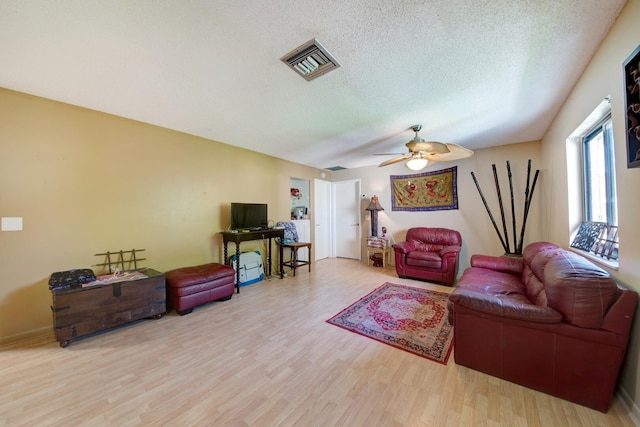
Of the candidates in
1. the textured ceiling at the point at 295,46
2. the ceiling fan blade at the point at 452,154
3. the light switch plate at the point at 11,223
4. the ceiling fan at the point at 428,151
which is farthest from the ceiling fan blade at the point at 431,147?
the light switch plate at the point at 11,223

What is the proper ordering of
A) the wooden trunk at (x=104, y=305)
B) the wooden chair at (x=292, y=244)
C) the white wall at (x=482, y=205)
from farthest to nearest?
the wooden chair at (x=292, y=244), the white wall at (x=482, y=205), the wooden trunk at (x=104, y=305)

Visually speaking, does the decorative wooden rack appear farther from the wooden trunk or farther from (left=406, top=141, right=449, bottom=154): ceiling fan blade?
(left=406, top=141, right=449, bottom=154): ceiling fan blade

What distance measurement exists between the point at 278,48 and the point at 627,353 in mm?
3063

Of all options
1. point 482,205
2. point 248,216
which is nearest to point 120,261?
point 248,216

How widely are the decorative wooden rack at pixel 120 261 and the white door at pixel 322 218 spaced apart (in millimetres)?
3561

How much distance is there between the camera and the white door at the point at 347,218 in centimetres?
590

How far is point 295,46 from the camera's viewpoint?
1.64 m

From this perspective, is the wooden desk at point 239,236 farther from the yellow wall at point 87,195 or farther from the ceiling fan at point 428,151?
the ceiling fan at point 428,151

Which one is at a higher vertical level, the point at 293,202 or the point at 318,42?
the point at 318,42

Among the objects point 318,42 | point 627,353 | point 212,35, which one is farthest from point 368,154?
point 627,353

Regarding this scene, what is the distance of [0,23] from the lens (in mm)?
1419

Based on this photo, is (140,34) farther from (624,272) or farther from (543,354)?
(624,272)

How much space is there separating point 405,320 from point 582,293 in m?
1.54

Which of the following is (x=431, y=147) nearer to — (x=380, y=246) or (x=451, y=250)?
(x=451, y=250)
